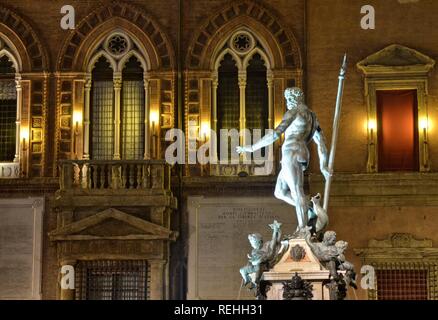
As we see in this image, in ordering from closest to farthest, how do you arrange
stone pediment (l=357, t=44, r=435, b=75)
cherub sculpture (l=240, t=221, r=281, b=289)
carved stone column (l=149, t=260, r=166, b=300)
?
cherub sculpture (l=240, t=221, r=281, b=289), carved stone column (l=149, t=260, r=166, b=300), stone pediment (l=357, t=44, r=435, b=75)

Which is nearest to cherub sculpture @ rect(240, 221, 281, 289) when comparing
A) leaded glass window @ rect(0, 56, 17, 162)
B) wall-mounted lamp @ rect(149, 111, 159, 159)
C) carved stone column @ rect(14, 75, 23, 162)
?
wall-mounted lamp @ rect(149, 111, 159, 159)

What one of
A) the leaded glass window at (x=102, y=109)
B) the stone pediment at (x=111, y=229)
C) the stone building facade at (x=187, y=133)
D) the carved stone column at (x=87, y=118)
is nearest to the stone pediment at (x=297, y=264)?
the stone building facade at (x=187, y=133)

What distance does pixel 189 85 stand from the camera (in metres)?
33.7

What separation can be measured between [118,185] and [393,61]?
866 cm

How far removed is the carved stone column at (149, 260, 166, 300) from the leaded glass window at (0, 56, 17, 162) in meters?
5.99

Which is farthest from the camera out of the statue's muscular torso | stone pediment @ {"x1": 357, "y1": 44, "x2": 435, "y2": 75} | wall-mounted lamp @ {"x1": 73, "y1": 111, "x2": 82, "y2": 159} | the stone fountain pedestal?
wall-mounted lamp @ {"x1": 73, "y1": 111, "x2": 82, "y2": 159}

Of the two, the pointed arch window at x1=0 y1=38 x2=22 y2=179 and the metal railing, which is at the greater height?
the pointed arch window at x1=0 y1=38 x2=22 y2=179

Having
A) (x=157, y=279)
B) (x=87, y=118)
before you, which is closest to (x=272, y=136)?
(x=157, y=279)

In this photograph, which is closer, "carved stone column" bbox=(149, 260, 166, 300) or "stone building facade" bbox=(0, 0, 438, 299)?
"carved stone column" bbox=(149, 260, 166, 300)

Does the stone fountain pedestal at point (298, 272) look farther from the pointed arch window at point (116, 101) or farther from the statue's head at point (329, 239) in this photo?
the pointed arch window at point (116, 101)

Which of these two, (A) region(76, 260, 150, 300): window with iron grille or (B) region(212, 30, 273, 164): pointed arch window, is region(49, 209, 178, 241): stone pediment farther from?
(B) region(212, 30, 273, 164): pointed arch window

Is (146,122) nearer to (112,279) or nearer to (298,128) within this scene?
(112,279)

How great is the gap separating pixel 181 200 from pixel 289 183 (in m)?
11.2

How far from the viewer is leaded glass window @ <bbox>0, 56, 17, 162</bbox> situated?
1344 inches
